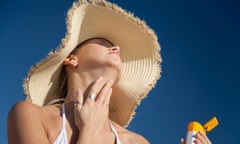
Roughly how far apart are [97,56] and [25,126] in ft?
1.58

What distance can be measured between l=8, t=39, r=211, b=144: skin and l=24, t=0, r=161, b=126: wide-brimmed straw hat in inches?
2.5

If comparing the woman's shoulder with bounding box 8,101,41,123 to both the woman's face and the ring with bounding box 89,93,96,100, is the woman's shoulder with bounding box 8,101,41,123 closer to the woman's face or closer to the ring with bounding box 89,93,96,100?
the ring with bounding box 89,93,96,100

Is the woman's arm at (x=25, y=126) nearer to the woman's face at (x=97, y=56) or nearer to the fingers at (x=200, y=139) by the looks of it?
the woman's face at (x=97, y=56)

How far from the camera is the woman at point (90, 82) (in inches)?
55.1

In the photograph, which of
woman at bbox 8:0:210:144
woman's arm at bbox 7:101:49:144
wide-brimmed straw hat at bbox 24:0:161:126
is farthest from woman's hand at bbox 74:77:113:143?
wide-brimmed straw hat at bbox 24:0:161:126

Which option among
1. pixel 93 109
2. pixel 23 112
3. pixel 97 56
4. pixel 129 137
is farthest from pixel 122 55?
pixel 23 112

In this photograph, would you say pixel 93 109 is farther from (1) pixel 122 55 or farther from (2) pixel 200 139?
(1) pixel 122 55

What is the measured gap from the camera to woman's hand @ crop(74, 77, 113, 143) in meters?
1.41

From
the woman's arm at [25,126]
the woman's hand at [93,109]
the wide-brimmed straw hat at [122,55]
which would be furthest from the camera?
the wide-brimmed straw hat at [122,55]

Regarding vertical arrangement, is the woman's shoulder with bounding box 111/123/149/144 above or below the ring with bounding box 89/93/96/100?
below

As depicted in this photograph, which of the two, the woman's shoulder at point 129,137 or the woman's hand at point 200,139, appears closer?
the woman's hand at point 200,139

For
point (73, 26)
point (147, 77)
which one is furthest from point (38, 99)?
point (147, 77)

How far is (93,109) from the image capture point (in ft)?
4.88

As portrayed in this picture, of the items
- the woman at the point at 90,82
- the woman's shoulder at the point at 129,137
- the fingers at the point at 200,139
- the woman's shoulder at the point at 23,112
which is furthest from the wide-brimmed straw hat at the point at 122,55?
the fingers at the point at 200,139
